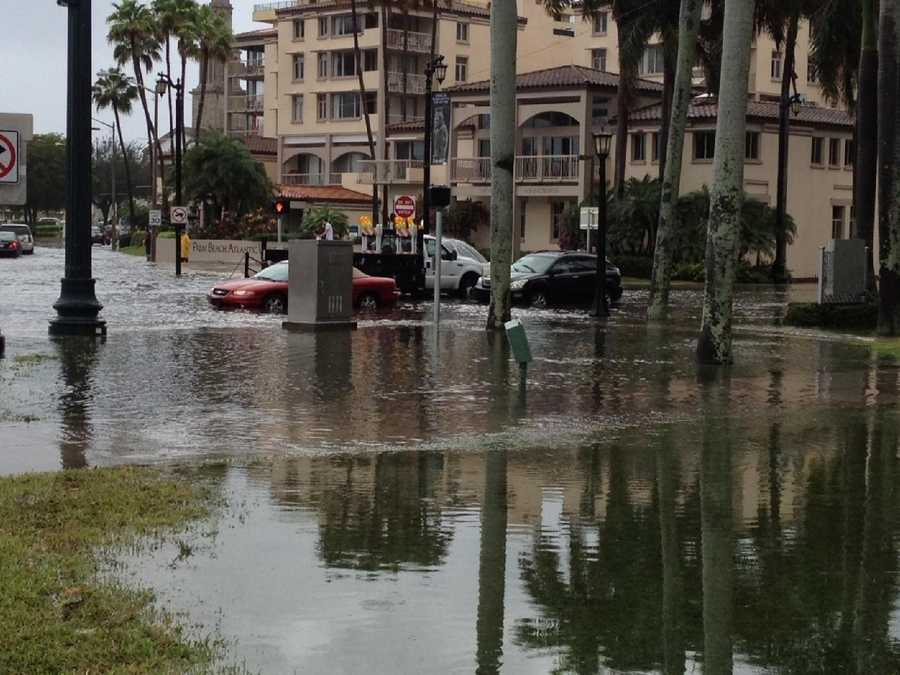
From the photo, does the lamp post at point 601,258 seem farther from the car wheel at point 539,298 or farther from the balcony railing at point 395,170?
the balcony railing at point 395,170

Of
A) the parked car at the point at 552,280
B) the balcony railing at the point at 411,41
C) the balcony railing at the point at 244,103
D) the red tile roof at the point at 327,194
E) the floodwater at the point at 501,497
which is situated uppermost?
the balcony railing at the point at 411,41

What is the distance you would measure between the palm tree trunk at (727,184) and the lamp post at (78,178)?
10186 mm

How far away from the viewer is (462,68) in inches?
3701

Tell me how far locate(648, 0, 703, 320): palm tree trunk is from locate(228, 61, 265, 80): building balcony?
92076 millimetres

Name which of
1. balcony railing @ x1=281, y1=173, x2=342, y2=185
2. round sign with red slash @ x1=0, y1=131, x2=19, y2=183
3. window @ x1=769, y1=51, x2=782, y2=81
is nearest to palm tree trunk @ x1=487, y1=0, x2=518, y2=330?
round sign with red slash @ x1=0, y1=131, x2=19, y2=183

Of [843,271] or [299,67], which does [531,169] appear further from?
[843,271]

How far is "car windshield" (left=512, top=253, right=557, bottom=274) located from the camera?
3984cm

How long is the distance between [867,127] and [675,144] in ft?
20.2

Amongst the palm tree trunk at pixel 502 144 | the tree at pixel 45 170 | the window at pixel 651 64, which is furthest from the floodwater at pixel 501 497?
the tree at pixel 45 170

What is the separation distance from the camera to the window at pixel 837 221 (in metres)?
71.4

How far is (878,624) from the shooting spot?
7.40 metres

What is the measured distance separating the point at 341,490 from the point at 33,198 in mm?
137512

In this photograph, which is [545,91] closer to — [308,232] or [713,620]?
[308,232]

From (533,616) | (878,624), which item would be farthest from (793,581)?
(533,616)
